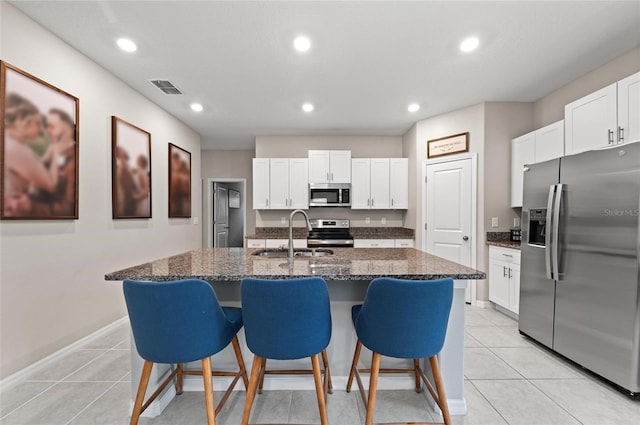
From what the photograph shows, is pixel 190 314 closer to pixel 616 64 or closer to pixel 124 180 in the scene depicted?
pixel 124 180

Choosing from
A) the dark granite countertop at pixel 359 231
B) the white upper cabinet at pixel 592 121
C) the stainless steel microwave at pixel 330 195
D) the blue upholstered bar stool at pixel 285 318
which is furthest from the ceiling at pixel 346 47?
the dark granite countertop at pixel 359 231

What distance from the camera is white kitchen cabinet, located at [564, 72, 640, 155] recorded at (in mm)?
2113

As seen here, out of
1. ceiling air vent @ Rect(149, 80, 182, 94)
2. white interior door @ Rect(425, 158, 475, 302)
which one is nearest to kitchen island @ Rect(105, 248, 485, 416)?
white interior door @ Rect(425, 158, 475, 302)

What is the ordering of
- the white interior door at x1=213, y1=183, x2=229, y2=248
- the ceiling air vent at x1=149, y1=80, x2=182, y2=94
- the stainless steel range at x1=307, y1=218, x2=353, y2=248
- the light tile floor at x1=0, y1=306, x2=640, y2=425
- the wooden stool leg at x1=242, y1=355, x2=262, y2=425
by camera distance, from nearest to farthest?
1. the wooden stool leg at x1=242, y1=355, x2=262, y2=425
2. the light tile floor at x1=0, y1=306, x2=640, y2=425
3. the ceiling air vent at x1=149, y1=80, x2=182, y2=94
4. the stainless steel range at x1=307, y1=218, x2=353, y2=248
5. the white interior door at x1=213, y1=183, x2=229, y2=248

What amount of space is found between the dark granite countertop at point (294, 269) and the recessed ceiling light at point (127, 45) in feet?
6.23

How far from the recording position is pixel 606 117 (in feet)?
7.60

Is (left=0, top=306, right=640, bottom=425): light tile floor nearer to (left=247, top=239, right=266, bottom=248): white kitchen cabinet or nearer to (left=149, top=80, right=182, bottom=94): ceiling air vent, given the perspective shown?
(left=247, top=239, right=266, bottom=248): white kitchen cabinet

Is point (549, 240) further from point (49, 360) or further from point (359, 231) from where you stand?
point (49, 360)

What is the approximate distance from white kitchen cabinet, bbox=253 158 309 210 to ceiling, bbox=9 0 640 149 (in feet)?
3.75

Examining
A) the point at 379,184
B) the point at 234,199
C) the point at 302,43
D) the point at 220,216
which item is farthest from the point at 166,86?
→ the point at 234,199

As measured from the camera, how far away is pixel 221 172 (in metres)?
6.05

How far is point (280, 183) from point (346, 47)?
8.76 ft

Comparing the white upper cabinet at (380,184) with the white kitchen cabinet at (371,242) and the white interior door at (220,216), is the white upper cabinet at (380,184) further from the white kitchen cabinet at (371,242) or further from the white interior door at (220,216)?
the white interior door at (220,216)

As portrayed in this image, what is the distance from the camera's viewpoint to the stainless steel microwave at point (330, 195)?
4.70 m
